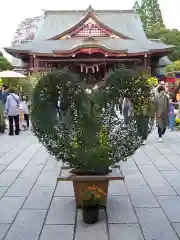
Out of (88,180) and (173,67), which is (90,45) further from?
(88,180)

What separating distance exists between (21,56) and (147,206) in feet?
85.5

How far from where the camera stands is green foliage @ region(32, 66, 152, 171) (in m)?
4.37

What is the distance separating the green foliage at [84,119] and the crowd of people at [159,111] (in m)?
0.11

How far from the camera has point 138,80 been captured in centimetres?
458

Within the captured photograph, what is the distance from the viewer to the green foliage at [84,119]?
437 centimetres

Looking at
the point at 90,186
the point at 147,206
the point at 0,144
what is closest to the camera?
the point at 90,186

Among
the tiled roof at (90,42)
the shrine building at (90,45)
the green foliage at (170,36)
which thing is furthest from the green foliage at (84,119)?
the green foliage at (170,36)

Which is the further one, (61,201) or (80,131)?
(61,201)

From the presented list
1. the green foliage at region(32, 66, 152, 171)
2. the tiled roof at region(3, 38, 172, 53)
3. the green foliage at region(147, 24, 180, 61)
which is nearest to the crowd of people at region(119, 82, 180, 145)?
the green foliage at region(32, 66, 152, 171)

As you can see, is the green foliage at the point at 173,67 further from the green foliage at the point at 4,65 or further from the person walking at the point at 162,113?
the person walking at the point at 162,113

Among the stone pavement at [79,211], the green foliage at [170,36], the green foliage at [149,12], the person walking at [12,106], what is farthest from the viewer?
the green foliage at [149,12]

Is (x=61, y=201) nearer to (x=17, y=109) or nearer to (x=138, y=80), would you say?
(x=138, y=80)

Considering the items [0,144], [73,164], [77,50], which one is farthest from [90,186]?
[77,50]

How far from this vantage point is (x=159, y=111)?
386 inches
